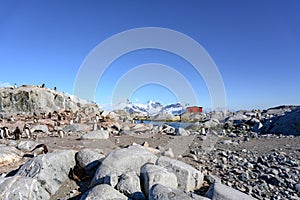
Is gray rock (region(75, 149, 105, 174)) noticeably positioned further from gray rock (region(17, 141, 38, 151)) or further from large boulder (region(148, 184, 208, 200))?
gray rock (region(17, 141, 38, 151))

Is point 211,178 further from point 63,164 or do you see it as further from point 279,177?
point 63,164

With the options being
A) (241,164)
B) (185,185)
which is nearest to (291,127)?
(241,164)

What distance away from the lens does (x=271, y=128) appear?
15.4 m

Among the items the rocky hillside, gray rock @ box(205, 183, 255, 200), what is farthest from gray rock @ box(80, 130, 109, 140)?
the rocky hillside

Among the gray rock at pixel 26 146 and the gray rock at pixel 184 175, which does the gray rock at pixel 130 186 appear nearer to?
the gray rock at pixel 184 175

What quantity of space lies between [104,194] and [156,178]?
103 centimetres

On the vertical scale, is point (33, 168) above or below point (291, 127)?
below

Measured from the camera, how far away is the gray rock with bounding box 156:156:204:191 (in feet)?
16.2

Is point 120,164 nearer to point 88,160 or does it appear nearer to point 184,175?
point 88,160

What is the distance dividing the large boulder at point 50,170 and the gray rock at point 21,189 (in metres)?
0.25

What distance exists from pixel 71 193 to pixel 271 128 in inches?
554

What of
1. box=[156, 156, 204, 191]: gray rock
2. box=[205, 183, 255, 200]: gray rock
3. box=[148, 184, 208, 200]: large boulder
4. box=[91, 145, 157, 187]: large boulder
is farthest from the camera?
box=[91, 145, 157, 187]: large boulder

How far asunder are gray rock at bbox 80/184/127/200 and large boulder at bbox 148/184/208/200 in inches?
23.0

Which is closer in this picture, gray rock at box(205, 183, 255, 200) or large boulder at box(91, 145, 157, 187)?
gray rock at box(205, 183, 255, 200)
